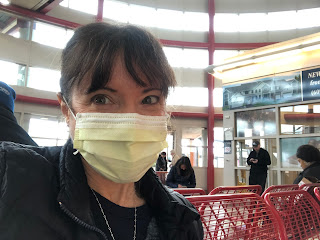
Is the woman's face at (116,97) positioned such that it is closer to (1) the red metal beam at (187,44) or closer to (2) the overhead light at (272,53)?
Answer: (2) the overhead light at (272,53)

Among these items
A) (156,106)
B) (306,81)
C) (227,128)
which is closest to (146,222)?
(156,106)

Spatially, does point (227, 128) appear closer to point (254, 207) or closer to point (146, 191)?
point (254, 207)

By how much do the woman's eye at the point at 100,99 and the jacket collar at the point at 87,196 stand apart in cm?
18

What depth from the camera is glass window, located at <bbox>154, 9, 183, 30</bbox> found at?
44.9 feet

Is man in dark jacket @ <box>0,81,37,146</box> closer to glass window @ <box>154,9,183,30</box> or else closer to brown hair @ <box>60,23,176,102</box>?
brown hair @ <box>60,23,176,102</box>

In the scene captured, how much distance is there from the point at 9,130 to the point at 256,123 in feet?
21.2

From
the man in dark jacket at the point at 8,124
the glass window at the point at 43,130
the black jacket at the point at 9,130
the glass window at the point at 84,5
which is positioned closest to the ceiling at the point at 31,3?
the glass window at the point at 84,5

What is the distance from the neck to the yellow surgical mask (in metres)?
0.05

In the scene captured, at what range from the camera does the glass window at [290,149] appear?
613 cm

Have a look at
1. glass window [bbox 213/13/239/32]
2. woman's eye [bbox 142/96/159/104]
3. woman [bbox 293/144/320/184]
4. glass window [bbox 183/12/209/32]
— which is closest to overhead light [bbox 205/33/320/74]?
woman [bbox 293/144/320/184]

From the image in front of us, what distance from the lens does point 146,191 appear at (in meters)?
1.15

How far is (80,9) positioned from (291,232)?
487 inches

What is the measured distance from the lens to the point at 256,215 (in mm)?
1938

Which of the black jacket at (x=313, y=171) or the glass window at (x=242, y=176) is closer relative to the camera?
the black jacket at (x=313, y=171)
